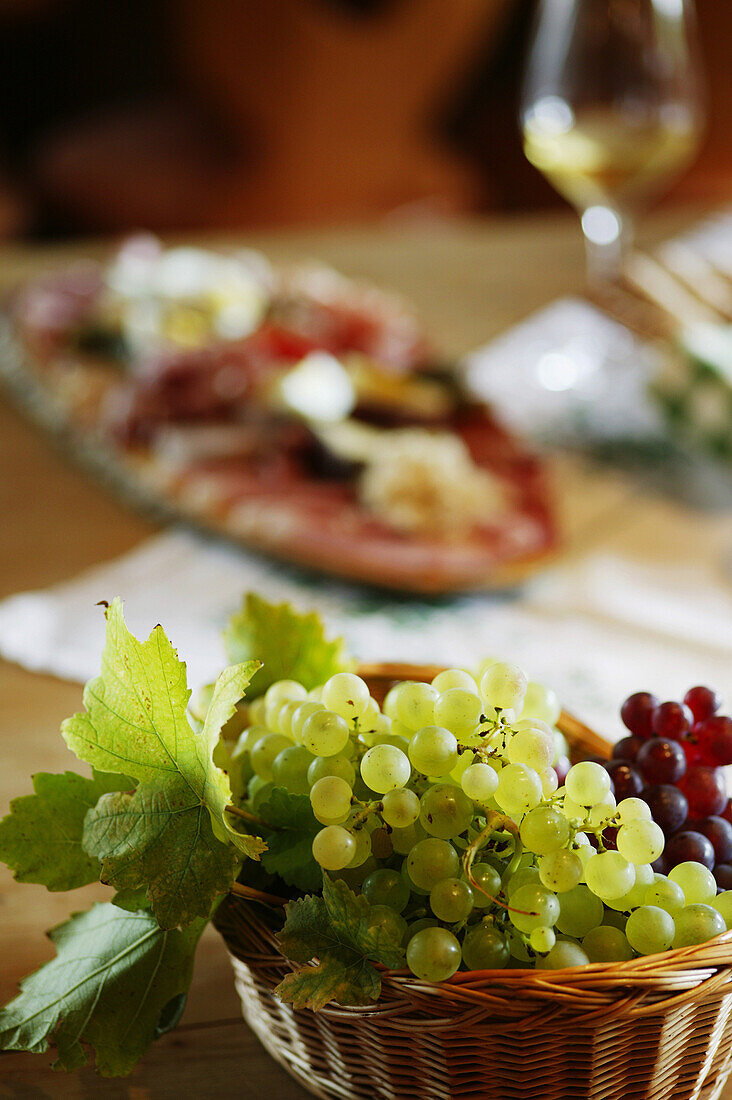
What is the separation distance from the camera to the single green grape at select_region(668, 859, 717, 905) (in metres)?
0.45

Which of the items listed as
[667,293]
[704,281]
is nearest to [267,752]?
[667,293]

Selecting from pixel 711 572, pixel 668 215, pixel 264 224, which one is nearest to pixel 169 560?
pixel 711 572

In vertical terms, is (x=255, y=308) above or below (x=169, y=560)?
above

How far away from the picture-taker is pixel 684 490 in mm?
1171

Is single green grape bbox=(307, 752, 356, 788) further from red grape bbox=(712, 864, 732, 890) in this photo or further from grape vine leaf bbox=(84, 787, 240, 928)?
red grape bbox=(712, 864, 732, 890)

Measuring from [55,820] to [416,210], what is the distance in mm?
2547

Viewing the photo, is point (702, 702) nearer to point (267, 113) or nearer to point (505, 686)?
point (505, 686)

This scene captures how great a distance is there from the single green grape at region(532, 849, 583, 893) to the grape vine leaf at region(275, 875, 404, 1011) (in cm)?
6

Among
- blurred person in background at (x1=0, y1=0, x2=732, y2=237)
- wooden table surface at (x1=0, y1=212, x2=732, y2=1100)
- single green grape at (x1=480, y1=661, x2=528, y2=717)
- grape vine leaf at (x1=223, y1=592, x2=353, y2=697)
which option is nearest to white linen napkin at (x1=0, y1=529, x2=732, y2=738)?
wooden table surface at (x1=0, y1=212, x2=732, y2=1100)

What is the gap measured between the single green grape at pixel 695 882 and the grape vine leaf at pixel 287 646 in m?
0.20

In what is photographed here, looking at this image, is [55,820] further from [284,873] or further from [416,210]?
[416,210]

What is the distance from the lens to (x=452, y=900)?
0.41 meters

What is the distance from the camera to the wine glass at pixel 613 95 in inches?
47.1

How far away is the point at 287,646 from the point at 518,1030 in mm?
238
